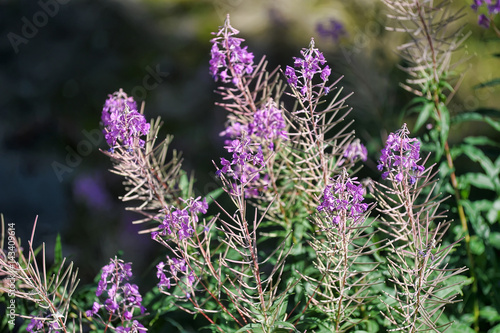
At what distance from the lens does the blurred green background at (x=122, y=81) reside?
5.15 m

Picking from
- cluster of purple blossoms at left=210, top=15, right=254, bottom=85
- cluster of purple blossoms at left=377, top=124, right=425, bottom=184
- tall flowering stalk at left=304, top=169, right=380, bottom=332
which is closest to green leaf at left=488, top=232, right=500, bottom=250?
tall flowering stalk at left=304, top=169, right=380, bottom=332

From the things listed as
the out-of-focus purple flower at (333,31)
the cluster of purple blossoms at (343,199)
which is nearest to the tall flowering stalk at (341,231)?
the cluster of purple blossoms at (343,199)

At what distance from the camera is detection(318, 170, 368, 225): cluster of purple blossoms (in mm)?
2004

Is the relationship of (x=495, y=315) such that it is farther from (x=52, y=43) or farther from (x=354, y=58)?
(x=52, y=43)

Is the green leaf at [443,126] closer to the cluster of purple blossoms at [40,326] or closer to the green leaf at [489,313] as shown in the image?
the green leaf at [489,313]

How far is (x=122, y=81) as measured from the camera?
618 centimetres

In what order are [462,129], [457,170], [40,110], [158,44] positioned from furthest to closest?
[158,44], [40,110], [462,129], [457,170]

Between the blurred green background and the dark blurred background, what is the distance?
0.01 metres

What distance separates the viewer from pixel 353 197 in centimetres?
202

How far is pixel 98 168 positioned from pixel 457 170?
11.3ft

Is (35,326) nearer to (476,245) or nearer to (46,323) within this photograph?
(46,323)

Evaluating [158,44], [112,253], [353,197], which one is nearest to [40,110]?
[158,44]

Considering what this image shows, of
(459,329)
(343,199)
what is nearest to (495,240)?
(459,329)

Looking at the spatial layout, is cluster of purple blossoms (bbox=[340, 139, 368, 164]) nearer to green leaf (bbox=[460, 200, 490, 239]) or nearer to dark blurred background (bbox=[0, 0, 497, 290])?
green leaf (bbox=[460, 200, 490, 239])
